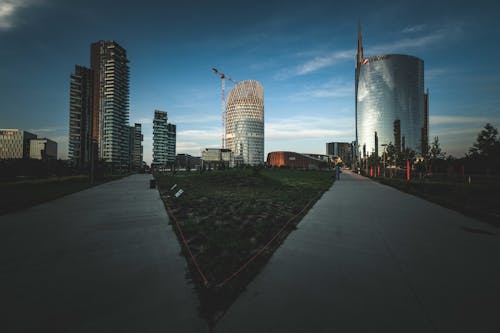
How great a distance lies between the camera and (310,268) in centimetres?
360

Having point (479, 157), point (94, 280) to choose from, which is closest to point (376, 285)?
point (94, 280)

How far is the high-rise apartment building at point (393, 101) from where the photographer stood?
16088 centimetres

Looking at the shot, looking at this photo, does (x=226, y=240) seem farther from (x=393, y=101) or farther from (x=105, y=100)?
(x=393, y=101)

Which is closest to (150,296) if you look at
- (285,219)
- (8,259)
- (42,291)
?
(42,291)

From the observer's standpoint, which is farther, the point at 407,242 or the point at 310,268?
the point at 407,242

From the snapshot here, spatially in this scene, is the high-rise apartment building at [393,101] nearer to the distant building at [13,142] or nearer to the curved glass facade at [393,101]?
the curved glass facade at [393,101]

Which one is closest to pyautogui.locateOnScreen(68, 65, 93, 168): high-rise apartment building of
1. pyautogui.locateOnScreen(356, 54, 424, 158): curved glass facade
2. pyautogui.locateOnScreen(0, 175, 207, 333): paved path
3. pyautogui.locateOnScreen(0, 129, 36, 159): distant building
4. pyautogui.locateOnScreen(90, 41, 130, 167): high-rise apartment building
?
pyautogui.locateOnScreen(90, 41, 130, 167): high-rise apartment building

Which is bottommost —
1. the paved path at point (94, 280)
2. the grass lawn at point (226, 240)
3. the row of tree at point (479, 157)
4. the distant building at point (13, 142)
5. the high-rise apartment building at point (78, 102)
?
the paved path at point (94, 280)

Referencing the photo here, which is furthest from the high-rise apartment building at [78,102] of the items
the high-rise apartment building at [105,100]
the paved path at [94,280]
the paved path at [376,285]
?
the paved path at [376,285]

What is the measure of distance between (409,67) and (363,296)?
708 feet

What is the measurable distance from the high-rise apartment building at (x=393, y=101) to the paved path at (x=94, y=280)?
180 m

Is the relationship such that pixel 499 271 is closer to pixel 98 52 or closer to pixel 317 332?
pixel 317 332

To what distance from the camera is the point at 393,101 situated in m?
160

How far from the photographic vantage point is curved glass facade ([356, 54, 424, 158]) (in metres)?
161
